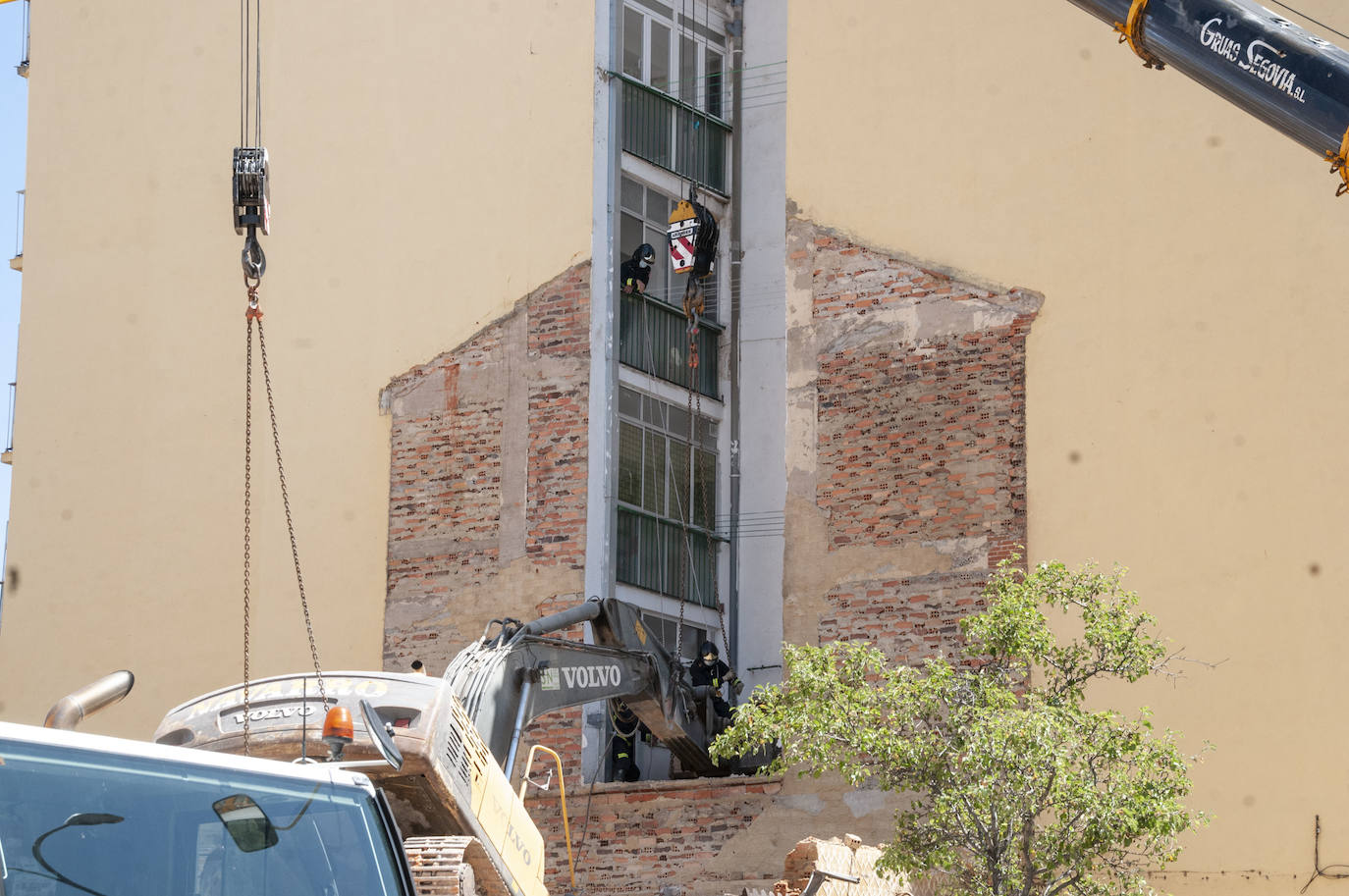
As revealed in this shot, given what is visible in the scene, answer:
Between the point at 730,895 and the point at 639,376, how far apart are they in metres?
7.18

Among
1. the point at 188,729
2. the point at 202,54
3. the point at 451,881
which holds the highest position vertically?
the point at 202,54

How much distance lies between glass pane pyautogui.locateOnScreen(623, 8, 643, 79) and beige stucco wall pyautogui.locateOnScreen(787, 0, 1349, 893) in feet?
9.28

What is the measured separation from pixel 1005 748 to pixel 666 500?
9.65 metres

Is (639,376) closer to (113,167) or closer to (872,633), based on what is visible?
(872,633)

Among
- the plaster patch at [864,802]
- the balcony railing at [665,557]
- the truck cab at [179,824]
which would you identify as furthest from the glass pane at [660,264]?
the truck cab at [179,824]

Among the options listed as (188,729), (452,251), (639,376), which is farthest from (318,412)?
(188,729)

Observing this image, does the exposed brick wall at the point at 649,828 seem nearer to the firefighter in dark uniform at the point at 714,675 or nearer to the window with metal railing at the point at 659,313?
the firefighter in dark uniform at the point at 714,675

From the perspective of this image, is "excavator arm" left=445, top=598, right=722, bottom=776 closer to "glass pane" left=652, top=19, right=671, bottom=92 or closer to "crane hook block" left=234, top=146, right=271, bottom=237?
"crane hook block" left=234, top=146, right=271, bottom=237

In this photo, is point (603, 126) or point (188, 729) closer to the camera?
point (188, 729)

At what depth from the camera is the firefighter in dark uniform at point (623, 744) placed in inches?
854

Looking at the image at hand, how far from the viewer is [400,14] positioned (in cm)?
2491

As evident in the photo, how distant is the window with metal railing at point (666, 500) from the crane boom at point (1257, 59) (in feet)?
40.3

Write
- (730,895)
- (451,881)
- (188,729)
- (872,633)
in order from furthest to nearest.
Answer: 1. (872,633)
2. (730,895)
3. (188,729)
4. (451,881)

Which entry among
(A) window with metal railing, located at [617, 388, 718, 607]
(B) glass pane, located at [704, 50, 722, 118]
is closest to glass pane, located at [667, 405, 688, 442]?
(A) window with metal railing, located at [617, 388, 718, 607]
